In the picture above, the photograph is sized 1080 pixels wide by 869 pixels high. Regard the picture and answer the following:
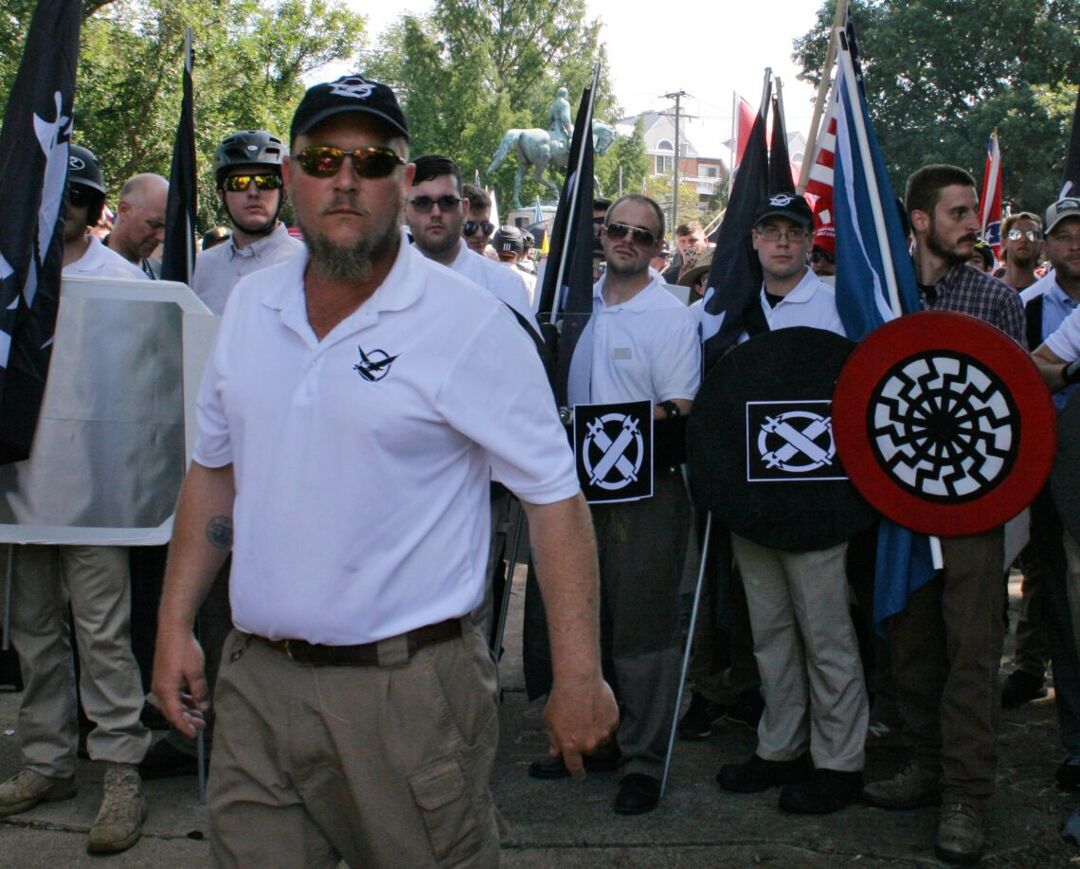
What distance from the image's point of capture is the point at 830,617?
4.72 meters

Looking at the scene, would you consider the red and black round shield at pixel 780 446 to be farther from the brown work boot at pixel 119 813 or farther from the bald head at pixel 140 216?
the bald head at pixel 140 216

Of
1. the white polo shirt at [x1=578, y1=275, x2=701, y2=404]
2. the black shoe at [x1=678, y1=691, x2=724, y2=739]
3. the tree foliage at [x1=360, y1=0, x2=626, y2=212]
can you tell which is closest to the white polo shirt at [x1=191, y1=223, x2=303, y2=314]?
the white polo shirt at [x1=578, y1=275, x2=701, y2=404]

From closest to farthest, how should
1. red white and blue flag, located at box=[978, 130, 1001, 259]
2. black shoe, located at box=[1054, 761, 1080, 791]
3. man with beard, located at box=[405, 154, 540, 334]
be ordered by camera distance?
black shoe, located at box=[1054, 761, 1080, 791], man with beard, located at box=[405, 154, 540, 334], red white and blue flag, located at box=[978, 130, 1001, 259]

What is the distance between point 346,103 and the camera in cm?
257

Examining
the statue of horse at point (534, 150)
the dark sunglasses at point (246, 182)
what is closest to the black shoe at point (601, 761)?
the dark sunglasses at point (246, 182)

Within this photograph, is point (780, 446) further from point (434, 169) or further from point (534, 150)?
point (534, 150)

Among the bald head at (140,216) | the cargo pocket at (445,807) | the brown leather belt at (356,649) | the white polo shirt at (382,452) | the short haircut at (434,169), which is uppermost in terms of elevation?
the short haircut at (434,169)

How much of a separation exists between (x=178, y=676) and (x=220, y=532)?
0.30 m

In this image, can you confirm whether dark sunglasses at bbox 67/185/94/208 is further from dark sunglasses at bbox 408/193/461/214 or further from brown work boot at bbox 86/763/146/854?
brown work boot at bbox 86/763/146/854

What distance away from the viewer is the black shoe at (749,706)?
5.67 meters

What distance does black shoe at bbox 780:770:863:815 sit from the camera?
4609 mm

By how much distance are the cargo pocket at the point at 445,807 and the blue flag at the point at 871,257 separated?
2.49m

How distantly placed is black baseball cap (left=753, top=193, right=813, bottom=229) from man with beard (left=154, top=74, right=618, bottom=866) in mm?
2703

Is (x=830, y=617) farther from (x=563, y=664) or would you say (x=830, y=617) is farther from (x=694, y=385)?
(x=563, y=664)
